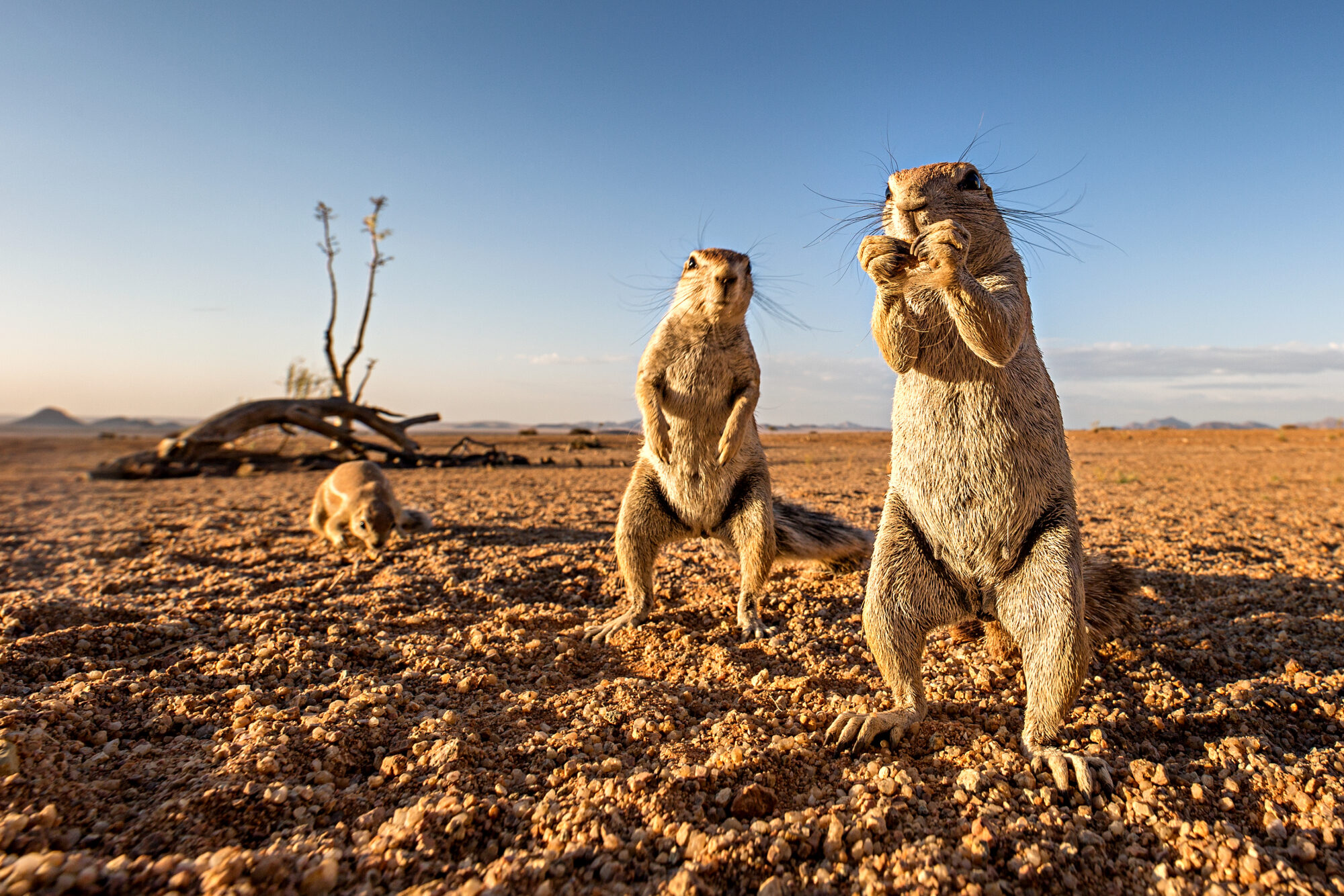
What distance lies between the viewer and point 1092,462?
51.4 ft

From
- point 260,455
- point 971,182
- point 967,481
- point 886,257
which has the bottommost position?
point 260,455

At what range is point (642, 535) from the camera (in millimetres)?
4109

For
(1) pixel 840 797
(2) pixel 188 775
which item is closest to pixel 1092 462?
(1) pixel 840 797

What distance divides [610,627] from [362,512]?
329 centimetres

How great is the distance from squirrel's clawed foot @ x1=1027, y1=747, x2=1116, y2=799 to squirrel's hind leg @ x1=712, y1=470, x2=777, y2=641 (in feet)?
5.39

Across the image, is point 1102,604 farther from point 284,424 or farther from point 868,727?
point 284,424

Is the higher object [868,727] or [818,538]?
[818,538]

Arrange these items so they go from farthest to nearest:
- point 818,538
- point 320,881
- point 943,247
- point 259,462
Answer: point 259,462, point 818,538, point 943,247, point 320,881

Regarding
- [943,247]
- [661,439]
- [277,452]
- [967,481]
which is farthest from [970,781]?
[277,452]

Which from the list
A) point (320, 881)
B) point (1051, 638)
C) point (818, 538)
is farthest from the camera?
point (818, 538)

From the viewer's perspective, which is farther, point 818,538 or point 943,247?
point 818,538

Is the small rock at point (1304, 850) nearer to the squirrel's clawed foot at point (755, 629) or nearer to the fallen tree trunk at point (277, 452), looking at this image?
the squirrel's clawed foot at point (755, 629)

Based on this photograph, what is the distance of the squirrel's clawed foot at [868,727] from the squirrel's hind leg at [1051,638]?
40cm

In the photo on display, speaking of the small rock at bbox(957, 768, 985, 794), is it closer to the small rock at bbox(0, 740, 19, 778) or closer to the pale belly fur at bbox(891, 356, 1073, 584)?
the pale belly fur at bbox(891, 356, 1073, 584)
